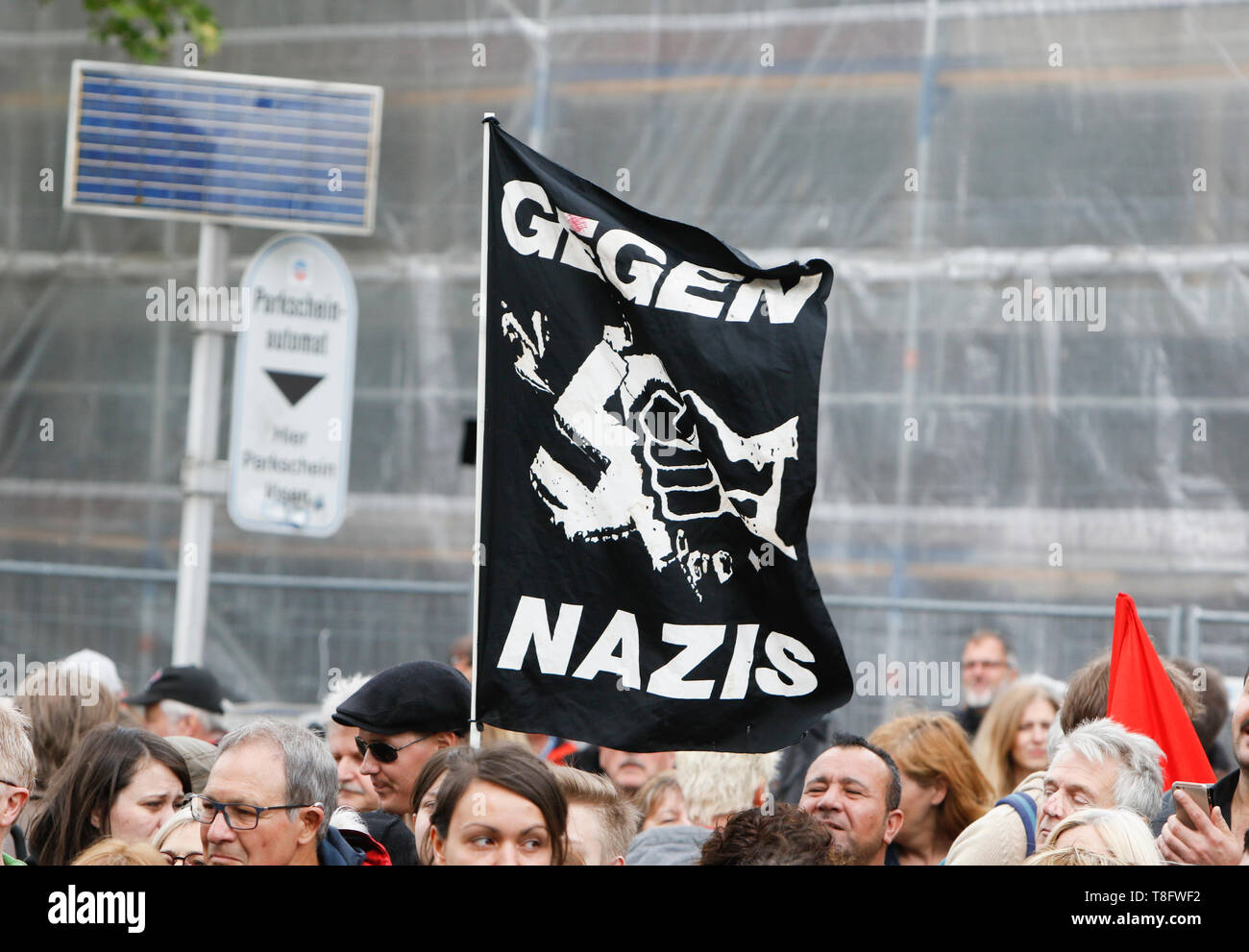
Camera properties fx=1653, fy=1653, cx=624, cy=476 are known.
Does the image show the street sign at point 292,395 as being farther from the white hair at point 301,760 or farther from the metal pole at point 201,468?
the white hair at point 301,760

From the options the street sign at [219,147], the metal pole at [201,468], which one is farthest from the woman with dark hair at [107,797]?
the street sign at [219,147]

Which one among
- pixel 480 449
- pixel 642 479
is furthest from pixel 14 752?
pixel 642 479

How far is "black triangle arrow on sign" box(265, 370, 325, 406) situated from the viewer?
7039 millimetres

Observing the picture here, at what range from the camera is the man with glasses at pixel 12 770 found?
3.59 m

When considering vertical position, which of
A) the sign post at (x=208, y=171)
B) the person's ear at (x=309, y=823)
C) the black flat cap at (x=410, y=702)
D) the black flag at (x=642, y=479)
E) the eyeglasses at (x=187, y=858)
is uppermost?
the sign post at (x=208, y=171)

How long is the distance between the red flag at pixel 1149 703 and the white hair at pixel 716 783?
43.4 inches

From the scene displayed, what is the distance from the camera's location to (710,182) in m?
9.15

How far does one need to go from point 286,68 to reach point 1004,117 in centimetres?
411

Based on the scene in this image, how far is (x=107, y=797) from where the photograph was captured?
4.06m

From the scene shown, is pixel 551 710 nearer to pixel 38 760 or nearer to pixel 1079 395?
pixel 38 760

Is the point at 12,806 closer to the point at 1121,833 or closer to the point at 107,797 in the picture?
the point at 107,797

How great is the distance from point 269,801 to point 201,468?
4.11 metres

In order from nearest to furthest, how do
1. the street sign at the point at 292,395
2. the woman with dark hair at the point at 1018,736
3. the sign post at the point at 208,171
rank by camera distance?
the woman with dark hair at the point at 1018,736, the street sign at the point at 292,395, the sign post at the point at 208,171
